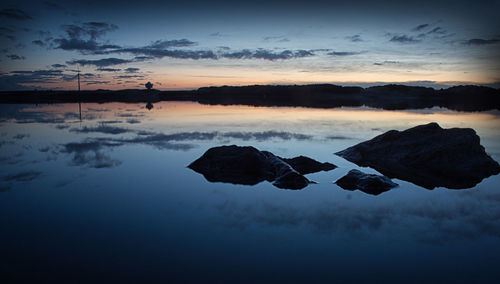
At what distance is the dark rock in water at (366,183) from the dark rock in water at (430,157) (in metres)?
1.20

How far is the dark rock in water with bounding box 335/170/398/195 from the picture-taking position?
23.8 ft

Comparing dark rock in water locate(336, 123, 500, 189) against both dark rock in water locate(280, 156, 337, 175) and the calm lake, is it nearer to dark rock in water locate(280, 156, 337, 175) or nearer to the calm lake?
the calm lake

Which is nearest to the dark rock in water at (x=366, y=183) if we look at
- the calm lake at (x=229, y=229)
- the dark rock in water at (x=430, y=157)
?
the calm lake at (x=229, y=229)

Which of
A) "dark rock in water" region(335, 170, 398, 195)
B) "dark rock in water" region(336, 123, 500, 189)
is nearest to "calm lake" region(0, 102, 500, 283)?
"dark rock in water" region(335, 170, 398, 195)

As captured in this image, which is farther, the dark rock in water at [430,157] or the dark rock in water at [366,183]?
the dark rock in water at [430,157]

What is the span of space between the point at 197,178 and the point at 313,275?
5054 mm

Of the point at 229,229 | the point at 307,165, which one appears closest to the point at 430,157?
the point at 307,165

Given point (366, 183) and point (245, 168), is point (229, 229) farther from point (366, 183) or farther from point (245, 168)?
point (366, 183)

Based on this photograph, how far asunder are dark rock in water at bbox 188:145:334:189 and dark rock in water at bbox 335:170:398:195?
0.96 m

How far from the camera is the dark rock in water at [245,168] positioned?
7.86 metres

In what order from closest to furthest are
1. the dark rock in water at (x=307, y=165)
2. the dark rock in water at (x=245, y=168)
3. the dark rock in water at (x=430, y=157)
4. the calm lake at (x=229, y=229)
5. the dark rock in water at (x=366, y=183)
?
the calm lake at (x=229, y=229), the dark rock in water at (x=366, y=183), the dark rock in water at (x=245, y=168), the dark rock in water at (x=430, y=157), the dark rock in water at (x=307, y=165)

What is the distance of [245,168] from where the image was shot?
8.76m

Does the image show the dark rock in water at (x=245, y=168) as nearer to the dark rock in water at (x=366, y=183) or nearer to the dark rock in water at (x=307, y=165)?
the dark rock in water at (x=307, y=165)

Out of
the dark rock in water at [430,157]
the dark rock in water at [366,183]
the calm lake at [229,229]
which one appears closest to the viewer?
the calm lake at [229,229]
